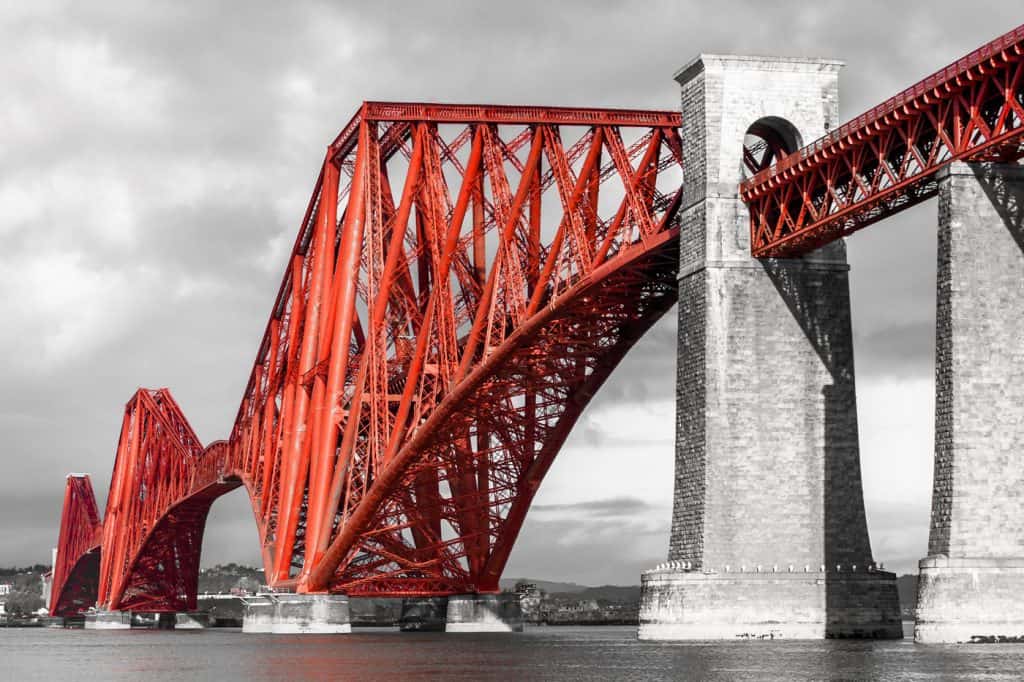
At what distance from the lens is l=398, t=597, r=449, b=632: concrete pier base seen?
9338 cm

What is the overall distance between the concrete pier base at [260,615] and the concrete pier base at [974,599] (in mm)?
41939

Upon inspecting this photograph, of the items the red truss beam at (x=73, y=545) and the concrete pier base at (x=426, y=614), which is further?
the red truss beam at (x=73, y=545)

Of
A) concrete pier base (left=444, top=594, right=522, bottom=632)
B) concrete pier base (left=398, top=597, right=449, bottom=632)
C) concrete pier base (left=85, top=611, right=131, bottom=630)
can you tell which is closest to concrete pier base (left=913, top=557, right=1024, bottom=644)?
concrete pier base (left=444, top=594, right=522, bottom=632)

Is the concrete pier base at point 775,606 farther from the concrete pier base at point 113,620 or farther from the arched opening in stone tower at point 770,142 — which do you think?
the concrete pier base at point 113,620

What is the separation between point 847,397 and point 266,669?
73.4 feet

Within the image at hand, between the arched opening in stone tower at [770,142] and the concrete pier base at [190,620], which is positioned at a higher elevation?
the arched opening in stone tower at [770,142]

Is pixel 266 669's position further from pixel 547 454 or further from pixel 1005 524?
pixel 547 454

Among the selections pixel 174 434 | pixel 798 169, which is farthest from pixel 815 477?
pixel 174 434

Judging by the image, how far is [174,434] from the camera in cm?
14062

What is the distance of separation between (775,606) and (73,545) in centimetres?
15029

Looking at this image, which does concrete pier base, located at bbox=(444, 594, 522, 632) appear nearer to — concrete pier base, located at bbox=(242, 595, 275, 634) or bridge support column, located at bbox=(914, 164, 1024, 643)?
concrete pier base, located at bbox=(242, 595, 275, 634)

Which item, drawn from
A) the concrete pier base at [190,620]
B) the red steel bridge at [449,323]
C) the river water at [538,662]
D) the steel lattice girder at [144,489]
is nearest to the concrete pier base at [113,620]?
the steel lattice girder at [144,489]

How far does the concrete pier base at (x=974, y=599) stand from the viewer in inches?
1820

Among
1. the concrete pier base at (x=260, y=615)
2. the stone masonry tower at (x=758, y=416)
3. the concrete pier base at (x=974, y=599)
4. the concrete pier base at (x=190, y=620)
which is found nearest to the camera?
the concrete pier base at (x=974, y=599)
